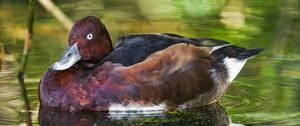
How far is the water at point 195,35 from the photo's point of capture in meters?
7.56

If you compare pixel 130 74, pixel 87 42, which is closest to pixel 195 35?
pixel 87 42

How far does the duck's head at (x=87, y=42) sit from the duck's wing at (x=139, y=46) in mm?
101

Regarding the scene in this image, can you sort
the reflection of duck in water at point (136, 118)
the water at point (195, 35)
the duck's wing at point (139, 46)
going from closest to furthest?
the reflection of duck in water at point (136, 118)
the water at point (195, 35)
the duck's wing at point (139, 46)

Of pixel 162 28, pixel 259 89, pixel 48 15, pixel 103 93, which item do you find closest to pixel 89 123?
pixel 103 93

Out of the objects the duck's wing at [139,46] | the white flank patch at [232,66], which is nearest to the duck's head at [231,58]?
the white flank patch at [232,66]

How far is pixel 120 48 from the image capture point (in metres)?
7.96

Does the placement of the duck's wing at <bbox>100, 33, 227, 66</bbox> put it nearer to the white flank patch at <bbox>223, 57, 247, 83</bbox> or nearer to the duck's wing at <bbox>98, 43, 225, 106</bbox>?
the duck's wing at <bbox>98, 43, 225, 106</bbox>

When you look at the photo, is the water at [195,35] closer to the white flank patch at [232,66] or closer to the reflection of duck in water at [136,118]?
the reflection of duck in water at [136,118]

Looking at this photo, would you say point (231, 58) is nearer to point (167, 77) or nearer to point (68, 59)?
point (167, 77)

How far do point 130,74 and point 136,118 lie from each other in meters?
0.39

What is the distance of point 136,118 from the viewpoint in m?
7.53

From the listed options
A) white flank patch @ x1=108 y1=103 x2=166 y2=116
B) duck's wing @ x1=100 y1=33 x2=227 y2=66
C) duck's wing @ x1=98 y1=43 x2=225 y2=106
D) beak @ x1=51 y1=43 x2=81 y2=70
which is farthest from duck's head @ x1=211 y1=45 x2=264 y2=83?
beak @ x1=51 y1=43 x2=81 y2=70

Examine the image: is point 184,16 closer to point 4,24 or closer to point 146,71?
point 4,24

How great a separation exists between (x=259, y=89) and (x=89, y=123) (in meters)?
1.53
